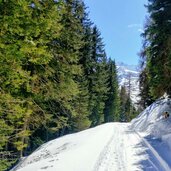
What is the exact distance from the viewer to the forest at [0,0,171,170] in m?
10.4

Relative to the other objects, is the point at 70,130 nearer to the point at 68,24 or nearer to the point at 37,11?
the point at 68,24

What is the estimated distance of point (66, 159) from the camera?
43.0 ft

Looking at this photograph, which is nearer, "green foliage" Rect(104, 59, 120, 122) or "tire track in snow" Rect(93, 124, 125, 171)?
"tire track in snow" Rect(93, 124, 125, 171)

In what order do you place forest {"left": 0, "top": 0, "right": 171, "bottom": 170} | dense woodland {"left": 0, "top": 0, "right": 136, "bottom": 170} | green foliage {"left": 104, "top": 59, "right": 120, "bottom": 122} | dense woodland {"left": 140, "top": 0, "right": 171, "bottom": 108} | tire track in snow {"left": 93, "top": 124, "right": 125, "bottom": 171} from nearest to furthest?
1. dense woodland {"left": 0, "top": 0, "right": 136, "bottom": 170}
2. forest {"left": 0, "top": 0, "right": 171, "bottom": 170}
3. tire track in snow {"left": 93, "top": 124, "right": 125, "bottom": 171}
4. dense woodland {"left": 140, "top": 0, "right": 171, "bottom": 108}
5. green foliage {"left": 104, "top": 59, "right": 120, "bottom": 122}

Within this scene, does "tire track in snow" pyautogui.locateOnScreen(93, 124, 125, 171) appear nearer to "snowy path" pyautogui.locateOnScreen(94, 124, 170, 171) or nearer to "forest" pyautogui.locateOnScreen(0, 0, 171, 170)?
"snowy path" pyautogui.locateOnScreen(94, 124, 170, 171)

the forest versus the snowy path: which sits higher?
the forest

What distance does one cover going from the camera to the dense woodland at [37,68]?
1010 centimetres

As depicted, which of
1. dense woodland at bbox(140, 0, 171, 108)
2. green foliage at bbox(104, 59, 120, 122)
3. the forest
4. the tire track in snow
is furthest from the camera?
green foliage at bbox(104, 59, 120, 122)

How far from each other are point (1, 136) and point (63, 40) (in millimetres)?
10347

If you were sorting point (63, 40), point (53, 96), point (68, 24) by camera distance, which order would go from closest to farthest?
point (53, 96) → point (63, 40) → point (68, 24)

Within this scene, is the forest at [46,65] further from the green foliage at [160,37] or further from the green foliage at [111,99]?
the green foliage at [111,99]

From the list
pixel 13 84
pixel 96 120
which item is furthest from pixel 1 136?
pixel 96 120

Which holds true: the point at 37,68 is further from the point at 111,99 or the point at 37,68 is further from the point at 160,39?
the point at 111,99

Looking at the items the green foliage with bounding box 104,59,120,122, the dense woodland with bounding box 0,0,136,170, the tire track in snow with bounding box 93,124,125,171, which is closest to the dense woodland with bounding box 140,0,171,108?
the dense woodland with bounding box 0,0,136,170
